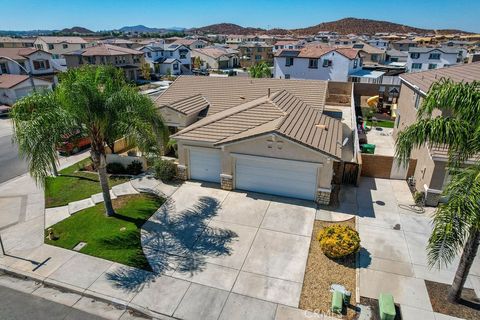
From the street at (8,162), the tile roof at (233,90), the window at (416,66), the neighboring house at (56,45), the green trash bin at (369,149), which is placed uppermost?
the neighboring house at (56,45)

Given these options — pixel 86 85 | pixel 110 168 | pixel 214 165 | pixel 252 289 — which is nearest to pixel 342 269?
pixel 252 289

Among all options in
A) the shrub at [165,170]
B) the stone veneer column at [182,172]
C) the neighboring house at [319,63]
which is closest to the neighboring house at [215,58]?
the neighboring house at [319,63]

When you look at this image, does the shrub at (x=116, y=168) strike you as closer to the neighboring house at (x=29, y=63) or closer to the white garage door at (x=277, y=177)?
the white garage door at (x=277, y=177)

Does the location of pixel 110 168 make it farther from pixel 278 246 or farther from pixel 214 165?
pixel 278 246

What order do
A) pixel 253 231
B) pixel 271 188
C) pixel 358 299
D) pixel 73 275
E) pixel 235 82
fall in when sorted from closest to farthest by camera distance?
pixel 358 299, pixel 73 275, pixel 253 231, pixel 271 188, pixel 235 82

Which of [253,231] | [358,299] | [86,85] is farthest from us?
[253,231]

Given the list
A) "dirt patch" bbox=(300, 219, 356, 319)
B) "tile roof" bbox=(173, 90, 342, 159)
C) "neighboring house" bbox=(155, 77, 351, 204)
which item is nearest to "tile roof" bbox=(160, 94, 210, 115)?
"neighboring house" bbox=(155, 77, 351, 204)

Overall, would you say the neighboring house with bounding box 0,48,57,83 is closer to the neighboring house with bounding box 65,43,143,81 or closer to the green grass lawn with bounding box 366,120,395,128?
the neighboring house with bounding box 65,43,143,81
